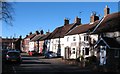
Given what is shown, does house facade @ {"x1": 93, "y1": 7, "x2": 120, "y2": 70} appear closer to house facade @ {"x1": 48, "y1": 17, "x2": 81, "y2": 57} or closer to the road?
the road

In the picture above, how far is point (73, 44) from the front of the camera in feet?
198

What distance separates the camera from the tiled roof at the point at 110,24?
4367 cm

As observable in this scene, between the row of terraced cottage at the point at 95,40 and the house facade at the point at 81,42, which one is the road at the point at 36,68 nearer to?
the row of terraced cottage at the point at 95,40

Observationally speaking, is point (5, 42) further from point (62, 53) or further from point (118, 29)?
point (118, 29)

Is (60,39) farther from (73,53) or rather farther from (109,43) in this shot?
(109,43)

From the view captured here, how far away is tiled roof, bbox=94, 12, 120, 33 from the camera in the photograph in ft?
143

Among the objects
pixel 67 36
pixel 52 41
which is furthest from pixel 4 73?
pixel 52 41

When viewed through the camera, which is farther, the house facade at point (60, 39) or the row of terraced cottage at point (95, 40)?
the house facade at point (60, 39)

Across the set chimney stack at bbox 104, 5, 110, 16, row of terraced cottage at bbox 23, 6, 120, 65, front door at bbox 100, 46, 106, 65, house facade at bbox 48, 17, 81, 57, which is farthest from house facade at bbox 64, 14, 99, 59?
front door at bbox 100, 46, 106, 65

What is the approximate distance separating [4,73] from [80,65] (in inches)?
591

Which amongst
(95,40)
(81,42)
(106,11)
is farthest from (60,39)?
(95,40)

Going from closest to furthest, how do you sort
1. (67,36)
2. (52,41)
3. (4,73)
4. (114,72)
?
(4,73) → (114,72) → (67,36) → (52,41)

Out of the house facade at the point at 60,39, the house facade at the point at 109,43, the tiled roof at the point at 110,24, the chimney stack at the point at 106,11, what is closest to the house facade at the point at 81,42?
the tiled roof at the point at 110,24

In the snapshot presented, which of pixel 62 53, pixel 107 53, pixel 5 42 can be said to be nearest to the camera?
pixel 107 53
